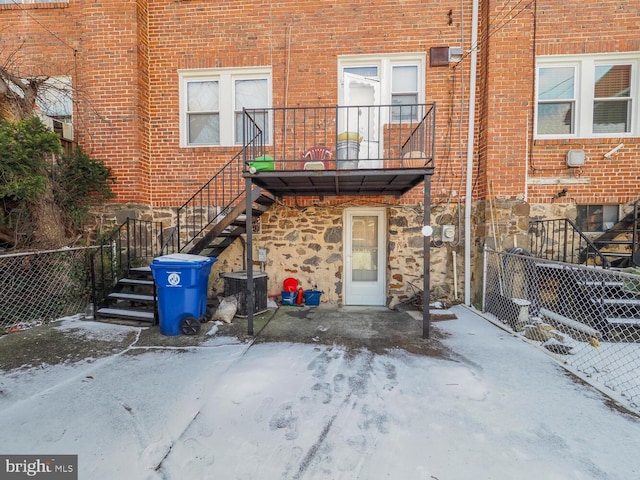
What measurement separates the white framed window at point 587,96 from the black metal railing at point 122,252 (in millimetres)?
7697

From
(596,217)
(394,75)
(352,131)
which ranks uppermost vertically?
(394,75)

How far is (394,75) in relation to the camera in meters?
5.99

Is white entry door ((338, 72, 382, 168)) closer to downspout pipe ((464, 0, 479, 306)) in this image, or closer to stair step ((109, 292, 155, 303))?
downspout pipe ((464, 0, 479, 306))

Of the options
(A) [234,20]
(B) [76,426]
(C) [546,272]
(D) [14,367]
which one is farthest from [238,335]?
(A) [234,20]

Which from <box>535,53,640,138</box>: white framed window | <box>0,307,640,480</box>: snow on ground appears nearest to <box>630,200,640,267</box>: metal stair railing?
<box>535,53,640,138</box>: white framed window

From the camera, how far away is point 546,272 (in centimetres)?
499

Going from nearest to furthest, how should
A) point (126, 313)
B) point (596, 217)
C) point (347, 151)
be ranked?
point (347, 151) < point (126, 313) < point (596, 217)

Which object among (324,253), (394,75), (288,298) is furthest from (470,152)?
(288,298)

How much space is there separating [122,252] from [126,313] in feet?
5.38

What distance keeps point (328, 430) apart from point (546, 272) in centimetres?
453

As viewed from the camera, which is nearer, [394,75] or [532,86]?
[532,86]

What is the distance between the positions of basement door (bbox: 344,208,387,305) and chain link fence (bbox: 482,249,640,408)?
6.27 feet

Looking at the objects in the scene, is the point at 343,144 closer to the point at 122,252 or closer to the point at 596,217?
the point at 122,252

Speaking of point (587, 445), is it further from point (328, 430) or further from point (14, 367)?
point (14, 367)
